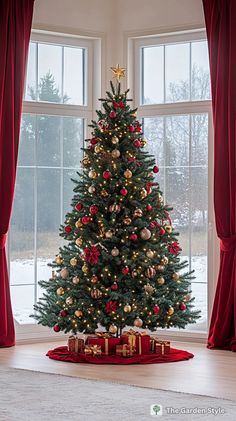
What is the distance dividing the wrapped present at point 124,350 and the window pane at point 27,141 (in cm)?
207

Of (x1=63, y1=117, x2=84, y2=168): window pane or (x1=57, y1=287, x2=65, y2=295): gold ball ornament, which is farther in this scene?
(x1=63, y1=117, x2=84, y2=168): window pane

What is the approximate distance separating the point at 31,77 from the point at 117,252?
205 centimetres

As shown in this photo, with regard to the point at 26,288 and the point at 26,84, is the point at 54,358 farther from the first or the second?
the point at 26,84

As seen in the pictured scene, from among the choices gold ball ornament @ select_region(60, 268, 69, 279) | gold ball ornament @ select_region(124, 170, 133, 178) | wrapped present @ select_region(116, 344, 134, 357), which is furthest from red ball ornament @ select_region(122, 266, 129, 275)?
gold ball ornament @ select_region(124, 170, 133, 178)

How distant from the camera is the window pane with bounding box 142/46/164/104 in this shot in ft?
26.2

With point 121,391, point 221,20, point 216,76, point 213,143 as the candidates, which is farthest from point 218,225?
point 121,391

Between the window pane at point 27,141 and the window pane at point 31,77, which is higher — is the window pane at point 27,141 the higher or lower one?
the lower one

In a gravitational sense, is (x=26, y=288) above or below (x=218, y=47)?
below

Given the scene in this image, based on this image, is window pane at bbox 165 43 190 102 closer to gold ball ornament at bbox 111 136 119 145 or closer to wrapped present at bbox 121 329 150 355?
gold ball ornament at bbox 111 136 119 145

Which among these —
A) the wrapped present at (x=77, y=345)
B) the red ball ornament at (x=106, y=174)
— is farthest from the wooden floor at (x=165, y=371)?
the red ball ornament at (x=106, y=174)

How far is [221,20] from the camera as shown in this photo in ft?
24.1

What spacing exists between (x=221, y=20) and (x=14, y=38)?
183 centimetres

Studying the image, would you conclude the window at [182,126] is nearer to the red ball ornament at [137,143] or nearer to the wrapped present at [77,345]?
the red ball ornament at [137,143]

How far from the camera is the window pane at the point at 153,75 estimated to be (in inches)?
315
